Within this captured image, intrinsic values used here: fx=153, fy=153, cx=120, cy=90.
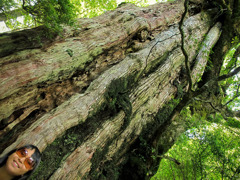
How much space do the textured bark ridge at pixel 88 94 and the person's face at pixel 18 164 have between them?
0.43 m

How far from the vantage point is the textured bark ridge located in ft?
10.1

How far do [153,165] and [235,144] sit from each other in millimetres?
2665

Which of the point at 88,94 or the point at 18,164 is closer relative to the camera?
the point at 18,164

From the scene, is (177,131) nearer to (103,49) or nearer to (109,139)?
(109,139)

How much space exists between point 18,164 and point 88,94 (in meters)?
2.01

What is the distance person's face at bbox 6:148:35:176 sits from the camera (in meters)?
2.20

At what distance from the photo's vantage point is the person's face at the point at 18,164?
7.22ft

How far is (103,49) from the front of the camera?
16.4ft

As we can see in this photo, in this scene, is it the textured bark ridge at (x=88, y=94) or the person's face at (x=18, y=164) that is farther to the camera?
the textured bark ridge at (x=88, y=94)

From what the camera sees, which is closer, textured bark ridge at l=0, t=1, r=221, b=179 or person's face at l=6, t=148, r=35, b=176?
Result: person's face at l=6, t=148, r=35, b=176

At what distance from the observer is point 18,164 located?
223cm

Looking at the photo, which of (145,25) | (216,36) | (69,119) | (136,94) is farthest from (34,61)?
(216,36)

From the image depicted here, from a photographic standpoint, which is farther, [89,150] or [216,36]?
[216,36]

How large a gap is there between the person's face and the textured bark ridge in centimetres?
43
